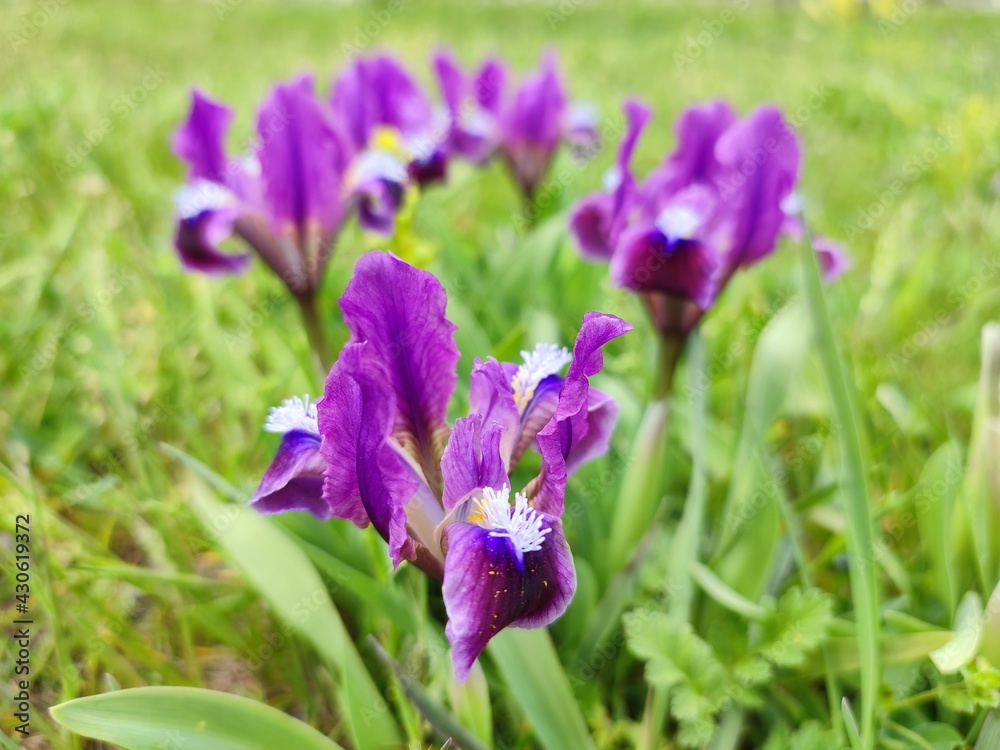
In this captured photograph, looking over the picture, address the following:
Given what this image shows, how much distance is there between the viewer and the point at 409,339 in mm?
1121

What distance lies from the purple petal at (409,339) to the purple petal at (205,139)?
1238mm

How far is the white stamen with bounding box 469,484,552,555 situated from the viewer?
0.97m

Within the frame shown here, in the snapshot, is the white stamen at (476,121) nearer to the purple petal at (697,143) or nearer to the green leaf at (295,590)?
the purple petal at (697,143)

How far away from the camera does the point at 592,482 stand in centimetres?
181

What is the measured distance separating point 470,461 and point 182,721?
23.5 inches

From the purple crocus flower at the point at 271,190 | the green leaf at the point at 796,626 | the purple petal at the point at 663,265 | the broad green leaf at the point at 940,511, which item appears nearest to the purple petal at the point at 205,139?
the purple crocus flower at the point at 271,190

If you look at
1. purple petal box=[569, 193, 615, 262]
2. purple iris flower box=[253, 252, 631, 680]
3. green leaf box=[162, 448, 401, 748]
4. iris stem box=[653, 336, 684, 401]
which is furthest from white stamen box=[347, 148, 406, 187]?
purple iris flower box=[253, 252, 631, 680]

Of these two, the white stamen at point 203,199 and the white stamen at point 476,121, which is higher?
the white stamen at point 476,121

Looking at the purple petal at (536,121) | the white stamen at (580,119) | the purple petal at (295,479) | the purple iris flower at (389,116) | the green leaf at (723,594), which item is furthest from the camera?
the white stamen at (580,119)

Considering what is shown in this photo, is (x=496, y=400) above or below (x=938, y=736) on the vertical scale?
above

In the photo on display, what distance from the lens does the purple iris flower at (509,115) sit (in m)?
2.86

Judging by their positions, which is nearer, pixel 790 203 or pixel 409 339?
pixel 409 339

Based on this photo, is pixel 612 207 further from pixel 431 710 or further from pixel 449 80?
pixel 449 80

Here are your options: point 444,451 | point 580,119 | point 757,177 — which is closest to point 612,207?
point 757,177
